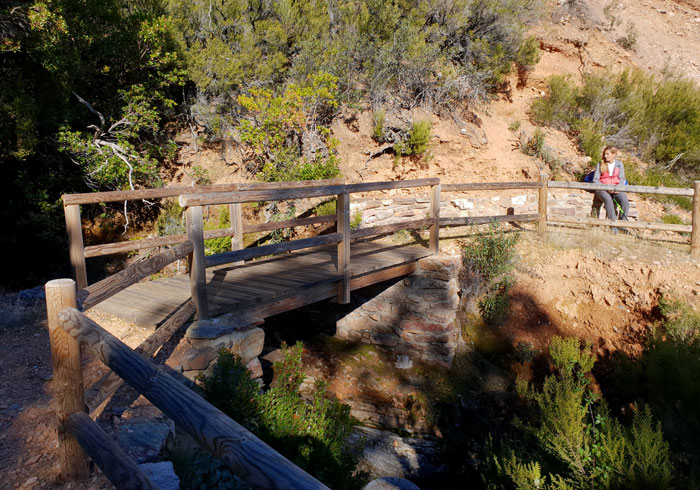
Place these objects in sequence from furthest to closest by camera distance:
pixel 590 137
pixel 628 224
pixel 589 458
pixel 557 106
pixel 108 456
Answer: pixel 557 106 < pixel 590 137 < pixel 628 224 < pixel 589 458 < pixel 108 456

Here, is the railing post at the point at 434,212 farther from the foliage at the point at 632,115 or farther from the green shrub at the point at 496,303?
the foliage at the point at 632,115

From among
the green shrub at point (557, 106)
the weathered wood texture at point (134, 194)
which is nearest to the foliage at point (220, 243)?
the weathered wood texture at point (134, 194)

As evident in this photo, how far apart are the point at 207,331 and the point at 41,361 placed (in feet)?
4.71

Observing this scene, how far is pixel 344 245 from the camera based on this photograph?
5.46m

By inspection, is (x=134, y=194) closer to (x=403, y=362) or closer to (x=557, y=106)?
(x=403, y=362)

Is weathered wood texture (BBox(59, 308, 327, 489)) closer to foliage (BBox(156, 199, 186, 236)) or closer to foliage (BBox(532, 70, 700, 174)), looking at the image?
foliage (BBox(156, 199, 186, 236))

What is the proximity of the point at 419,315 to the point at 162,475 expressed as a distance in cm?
504

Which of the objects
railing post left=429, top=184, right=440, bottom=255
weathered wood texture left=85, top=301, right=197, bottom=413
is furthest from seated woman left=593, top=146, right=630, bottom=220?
weathered wood texture left=85, top=301, right=197, bottom=413

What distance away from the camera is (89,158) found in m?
9.48

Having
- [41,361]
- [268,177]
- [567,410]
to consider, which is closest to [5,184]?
[268,177]

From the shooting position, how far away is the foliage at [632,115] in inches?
517

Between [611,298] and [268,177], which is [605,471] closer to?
[611,298]

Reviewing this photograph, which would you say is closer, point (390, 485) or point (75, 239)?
point (390, 485)

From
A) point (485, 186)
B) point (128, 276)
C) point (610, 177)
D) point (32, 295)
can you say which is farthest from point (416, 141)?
point (128, 276)
